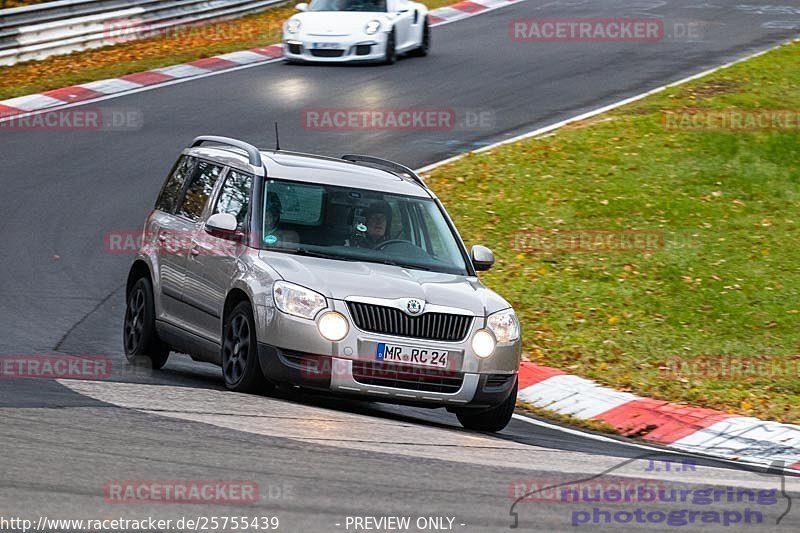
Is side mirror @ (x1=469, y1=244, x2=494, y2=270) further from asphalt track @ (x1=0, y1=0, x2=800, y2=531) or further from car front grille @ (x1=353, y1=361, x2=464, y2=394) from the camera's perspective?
car front grille @ (x1=353, y1=361, x2=464, y2=394)

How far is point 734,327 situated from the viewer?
530 inches

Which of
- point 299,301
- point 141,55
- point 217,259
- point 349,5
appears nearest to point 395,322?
point 299,301

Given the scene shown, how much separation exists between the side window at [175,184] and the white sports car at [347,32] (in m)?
13.4

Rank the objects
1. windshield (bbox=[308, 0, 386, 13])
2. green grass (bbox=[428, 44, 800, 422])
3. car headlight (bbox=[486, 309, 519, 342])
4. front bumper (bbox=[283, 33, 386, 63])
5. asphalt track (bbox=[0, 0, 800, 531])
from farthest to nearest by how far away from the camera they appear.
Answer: windshield (bbox=[308, 0, 386, 13]), front bumper (bbox=[283, 33, 386, 63]), green grass (bbox=[428, 44, 800, 422]), car headlight (bbox=[486, 309, 519, 342]), asphalt track (bbox=[0, 0, 800, 531])

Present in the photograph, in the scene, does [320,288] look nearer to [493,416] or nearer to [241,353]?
[241,353]

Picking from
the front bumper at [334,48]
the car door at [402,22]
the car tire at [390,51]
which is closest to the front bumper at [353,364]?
the front bumper at [334,48]

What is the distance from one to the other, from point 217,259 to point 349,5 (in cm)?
1617

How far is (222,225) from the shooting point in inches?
397

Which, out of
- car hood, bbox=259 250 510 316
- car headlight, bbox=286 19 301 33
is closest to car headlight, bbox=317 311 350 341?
car hood, bbox=259 250 510 316

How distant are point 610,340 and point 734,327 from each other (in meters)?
1.26

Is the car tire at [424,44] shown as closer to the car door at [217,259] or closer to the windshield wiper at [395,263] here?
the car door at [217,259]

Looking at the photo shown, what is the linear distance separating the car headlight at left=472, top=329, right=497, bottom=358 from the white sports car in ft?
52.6

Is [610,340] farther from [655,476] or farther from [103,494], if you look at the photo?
[103,494]

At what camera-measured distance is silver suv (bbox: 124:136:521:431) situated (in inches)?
365
